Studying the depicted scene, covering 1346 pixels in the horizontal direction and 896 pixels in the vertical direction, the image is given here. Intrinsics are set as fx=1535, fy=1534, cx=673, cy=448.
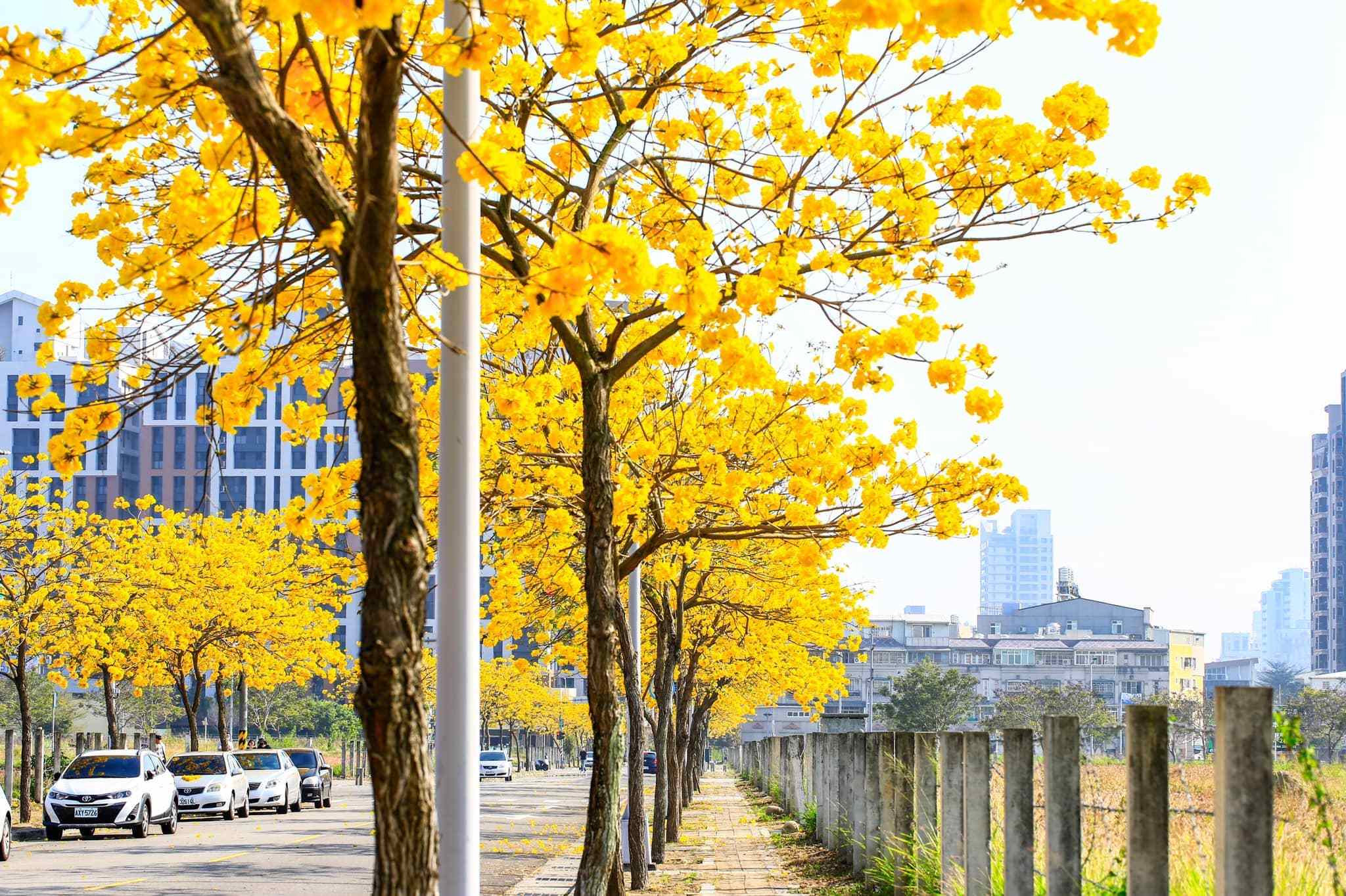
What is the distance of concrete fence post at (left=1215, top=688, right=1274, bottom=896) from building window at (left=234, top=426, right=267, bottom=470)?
4160 inches

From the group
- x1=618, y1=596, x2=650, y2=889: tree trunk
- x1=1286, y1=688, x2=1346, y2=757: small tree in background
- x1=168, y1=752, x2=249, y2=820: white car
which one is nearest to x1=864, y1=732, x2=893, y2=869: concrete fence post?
x1=618, y1=596, x2=650, y2=889: tree trunk

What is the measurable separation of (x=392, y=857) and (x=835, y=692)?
96.9 ft

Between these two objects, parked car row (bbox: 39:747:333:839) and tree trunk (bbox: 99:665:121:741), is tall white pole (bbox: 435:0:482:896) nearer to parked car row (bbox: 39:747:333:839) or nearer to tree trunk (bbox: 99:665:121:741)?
parked car row (bbox: 39:747:333:839)

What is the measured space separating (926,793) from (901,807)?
0.61 m

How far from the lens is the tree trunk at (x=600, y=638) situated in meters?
8.91

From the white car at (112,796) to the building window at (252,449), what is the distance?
3308 inches

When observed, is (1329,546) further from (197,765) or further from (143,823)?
(143,823)

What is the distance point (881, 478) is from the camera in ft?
36.3

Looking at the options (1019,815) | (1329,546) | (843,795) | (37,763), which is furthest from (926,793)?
(1329,546)

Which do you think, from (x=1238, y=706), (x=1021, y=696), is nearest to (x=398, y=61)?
(x=1238, y=706)

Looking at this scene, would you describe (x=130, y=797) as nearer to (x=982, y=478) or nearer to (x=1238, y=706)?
(x=982, y=478)

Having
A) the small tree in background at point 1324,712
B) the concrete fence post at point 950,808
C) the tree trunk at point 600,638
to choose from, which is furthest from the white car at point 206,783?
the small tree in background at point 1324,712

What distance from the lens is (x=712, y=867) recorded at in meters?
17.6

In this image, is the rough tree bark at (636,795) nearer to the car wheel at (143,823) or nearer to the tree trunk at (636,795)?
the tree trunk at (636,795)
